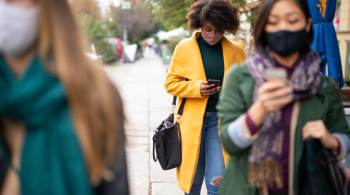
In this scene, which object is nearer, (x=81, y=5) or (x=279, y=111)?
(x=279, y=111)

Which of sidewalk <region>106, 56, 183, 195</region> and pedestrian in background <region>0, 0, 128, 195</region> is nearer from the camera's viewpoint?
pedestrian in background <region>0, 0, 128, 195</region>

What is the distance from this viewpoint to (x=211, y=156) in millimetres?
3922

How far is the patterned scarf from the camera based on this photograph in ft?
7.02

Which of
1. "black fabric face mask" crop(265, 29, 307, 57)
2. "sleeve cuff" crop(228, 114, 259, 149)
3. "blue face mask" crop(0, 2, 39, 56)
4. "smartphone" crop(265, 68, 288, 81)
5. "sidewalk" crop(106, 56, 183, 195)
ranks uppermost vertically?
"blue face mask" crop(0, 2, 39, 56)

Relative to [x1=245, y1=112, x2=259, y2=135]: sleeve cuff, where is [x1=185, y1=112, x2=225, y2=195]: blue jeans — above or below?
below

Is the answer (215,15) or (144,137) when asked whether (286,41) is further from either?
(144,137)

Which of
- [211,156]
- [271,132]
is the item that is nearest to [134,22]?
[211,156]

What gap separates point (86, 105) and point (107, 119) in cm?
9

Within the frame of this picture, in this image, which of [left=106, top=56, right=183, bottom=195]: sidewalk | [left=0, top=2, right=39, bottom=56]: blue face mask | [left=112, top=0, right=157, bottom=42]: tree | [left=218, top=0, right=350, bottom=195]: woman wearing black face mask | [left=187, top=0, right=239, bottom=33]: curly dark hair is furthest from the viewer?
[left=112, top=0, right=157, bottom=42]: tree

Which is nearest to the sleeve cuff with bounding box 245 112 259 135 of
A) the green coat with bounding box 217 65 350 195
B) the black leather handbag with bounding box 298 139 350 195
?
the green coat with bounding box 217 65 350 195

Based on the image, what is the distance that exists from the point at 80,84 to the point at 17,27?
0.84ft

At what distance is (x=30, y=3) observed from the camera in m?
1.65

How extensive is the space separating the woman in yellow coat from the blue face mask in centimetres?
225

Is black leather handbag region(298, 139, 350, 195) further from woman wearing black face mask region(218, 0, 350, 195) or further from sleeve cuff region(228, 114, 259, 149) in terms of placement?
sleeve cuff region(228, 114, 259, 149)
